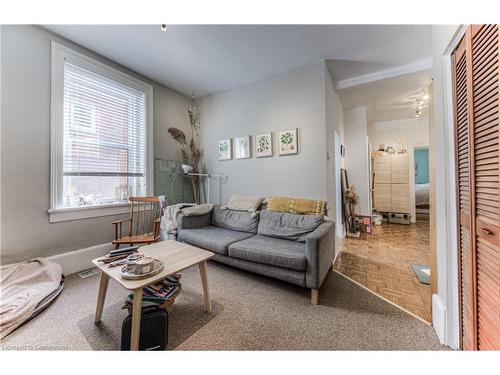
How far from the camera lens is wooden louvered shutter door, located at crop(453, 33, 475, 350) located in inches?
41.1

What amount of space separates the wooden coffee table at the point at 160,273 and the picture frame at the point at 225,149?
2016 mm

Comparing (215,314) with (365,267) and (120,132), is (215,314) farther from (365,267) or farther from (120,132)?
(120,132)

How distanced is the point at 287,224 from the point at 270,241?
334mm

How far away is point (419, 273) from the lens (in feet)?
7.27

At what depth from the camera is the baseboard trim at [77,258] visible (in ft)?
7.27

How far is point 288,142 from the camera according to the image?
2871 mm

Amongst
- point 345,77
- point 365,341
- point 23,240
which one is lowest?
point 365,341

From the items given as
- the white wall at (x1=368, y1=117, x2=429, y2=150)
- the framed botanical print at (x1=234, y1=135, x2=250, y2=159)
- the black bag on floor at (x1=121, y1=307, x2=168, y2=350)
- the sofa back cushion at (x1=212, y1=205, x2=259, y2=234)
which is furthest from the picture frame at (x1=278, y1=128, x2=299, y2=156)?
the white wall at (x1=368, y1=117, x2=429, y2=150)

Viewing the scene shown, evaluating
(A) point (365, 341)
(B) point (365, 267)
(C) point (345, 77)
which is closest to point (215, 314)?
(A) point (365, 341)

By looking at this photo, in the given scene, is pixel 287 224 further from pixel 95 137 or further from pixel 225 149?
pixel 95 137

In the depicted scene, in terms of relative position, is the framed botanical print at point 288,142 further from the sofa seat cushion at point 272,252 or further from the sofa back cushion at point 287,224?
the sofa seat cushion at point 272,252

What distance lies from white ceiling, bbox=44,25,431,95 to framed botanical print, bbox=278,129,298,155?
0.97 m

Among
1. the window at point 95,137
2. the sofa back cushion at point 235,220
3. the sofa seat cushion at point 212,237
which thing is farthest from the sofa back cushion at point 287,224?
the window at point 95,137
